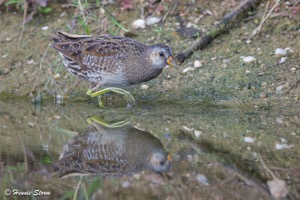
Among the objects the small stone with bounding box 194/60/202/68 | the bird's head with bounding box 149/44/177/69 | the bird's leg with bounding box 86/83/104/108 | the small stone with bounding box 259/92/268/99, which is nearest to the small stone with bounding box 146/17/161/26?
the small stone with bounding box 194/60/202/68

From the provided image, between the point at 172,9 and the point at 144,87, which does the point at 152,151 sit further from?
the point at 172,9

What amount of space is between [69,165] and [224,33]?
364 centimetres

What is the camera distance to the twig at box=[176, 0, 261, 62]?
8273mm

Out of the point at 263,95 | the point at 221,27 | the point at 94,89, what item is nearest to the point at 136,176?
the point at 263,95

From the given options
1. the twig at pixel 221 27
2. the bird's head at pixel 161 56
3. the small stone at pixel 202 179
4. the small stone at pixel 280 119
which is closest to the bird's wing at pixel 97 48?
the bird's head at pixel 161 56

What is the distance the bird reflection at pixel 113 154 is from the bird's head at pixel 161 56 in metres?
1.40

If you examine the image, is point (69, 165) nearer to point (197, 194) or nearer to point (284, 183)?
point (197, 194)

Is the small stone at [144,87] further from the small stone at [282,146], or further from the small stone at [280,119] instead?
the small stone at [282,146]

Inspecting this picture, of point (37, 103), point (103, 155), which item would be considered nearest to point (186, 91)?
point (37, 103)

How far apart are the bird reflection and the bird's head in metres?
1.40

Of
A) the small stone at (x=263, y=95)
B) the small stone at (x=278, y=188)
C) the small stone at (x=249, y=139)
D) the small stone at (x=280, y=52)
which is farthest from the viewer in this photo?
the small stone at (x=280, y=52)

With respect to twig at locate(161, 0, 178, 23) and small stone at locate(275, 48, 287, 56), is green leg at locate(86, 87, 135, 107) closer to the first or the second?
twig at locate(161, 0, 178, 23)

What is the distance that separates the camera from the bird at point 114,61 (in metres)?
7.65

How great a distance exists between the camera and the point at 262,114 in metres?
6.90
